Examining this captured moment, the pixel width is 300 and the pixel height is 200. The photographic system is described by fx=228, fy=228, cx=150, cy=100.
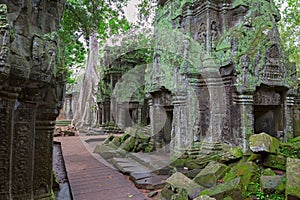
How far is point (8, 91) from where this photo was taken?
8.26ft

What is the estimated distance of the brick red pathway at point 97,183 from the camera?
166 inches

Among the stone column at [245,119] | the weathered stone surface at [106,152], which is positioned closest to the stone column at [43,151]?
the weathered stone surface at [106,152]

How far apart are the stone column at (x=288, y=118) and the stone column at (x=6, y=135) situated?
736 centimetres

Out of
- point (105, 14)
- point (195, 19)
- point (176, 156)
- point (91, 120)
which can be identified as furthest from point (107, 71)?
point (176, 156)

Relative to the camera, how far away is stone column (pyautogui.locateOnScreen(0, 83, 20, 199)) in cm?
250

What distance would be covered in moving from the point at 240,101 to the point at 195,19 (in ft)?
10.3

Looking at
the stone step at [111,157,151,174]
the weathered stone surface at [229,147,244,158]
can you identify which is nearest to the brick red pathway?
the stone step at [111,157,151,174]

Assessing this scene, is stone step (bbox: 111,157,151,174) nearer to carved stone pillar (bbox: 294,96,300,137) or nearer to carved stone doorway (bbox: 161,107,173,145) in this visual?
carved stone doorway (bbox: 161,107,173,145)

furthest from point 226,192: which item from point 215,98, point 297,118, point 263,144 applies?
point 297,118

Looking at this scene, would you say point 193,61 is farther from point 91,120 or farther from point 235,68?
point 91,120

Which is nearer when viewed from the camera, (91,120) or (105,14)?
(105,14)

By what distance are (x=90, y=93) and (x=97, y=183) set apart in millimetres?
13193

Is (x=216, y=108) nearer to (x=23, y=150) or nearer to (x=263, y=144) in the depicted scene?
(x=263, y=144)

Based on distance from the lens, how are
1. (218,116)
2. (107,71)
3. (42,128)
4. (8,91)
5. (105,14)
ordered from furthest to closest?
(107,71) → (105,14) → (218,116) → (42,128) → (8,91)
